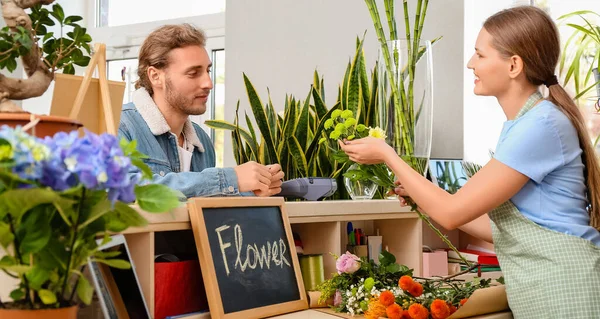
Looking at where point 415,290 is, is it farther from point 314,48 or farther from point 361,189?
point 314,48

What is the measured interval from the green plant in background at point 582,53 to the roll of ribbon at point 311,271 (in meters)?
1.67

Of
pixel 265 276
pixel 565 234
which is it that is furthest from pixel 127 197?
pixel 565 234

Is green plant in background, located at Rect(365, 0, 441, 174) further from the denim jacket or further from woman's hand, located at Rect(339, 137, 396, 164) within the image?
the denim jacket

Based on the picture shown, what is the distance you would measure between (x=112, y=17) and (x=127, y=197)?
4.67 metres

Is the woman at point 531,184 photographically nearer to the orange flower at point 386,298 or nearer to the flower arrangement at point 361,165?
the flower arrangement at point 361,165

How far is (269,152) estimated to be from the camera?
253 centimetres

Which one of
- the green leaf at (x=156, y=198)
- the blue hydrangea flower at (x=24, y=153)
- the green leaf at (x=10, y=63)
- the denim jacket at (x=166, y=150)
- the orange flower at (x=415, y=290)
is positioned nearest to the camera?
the blue hydrangea flower at (x=24, y=153)

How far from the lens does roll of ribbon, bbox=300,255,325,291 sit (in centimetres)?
186

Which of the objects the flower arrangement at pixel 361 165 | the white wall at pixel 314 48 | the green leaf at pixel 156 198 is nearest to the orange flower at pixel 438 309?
the flower arrangement at pixel 361 165

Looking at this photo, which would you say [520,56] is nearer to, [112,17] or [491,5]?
[491,5]

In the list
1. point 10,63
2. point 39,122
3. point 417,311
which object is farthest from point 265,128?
point 39,122

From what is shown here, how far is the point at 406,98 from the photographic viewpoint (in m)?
2.15

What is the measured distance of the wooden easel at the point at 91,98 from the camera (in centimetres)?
142

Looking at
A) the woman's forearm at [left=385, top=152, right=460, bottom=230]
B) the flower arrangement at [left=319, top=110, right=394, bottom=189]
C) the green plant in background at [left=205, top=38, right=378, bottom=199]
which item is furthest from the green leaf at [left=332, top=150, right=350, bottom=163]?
the green plant in background at [left=205, top=38, right=378, bottom=199]
